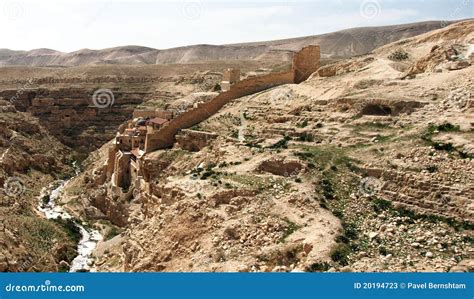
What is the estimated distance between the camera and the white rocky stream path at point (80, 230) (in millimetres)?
26297

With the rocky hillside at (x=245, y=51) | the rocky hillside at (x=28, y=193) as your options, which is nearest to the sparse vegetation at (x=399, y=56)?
the rocky hillside at (x=28, y=193)

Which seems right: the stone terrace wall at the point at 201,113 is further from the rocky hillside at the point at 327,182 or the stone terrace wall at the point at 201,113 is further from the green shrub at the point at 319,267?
the green shrub at the point at 319,267

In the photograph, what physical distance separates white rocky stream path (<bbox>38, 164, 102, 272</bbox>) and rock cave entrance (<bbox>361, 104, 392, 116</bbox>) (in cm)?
1328

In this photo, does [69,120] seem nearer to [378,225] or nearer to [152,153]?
[152,153]

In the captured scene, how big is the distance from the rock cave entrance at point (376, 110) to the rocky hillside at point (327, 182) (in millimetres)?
41

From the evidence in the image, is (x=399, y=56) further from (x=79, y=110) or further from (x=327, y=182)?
(x=79, y=110)

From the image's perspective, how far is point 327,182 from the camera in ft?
62.4

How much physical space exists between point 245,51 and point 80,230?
4051 inches

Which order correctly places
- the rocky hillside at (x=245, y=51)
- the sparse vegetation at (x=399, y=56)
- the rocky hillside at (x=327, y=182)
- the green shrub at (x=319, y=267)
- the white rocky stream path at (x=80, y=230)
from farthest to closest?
the rocky hillside at (x=245, y=51) → the sparse vegetation at (x=399, y=56) → the white rocky stream path at (x=80, y=230) → the rocky hillside at (x=327, y=182) → the green shrub at (x=319, y=267)

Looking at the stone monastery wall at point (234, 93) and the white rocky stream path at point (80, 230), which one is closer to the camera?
the white rocky stream path at point (80, 230)

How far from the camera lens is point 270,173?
20.8 metres

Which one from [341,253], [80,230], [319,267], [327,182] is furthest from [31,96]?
[319,267]

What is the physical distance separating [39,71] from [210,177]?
2549 inches

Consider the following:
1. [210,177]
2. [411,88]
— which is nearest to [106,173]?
[210,177]
